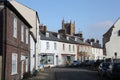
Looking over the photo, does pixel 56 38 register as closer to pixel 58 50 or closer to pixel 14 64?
pixel 58 50

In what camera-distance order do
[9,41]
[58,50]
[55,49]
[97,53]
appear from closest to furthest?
[9,41] < [55,49] < [58,50] < [97,53]

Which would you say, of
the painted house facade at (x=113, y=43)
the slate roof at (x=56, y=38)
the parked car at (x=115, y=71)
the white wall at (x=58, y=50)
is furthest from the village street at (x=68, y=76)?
the slate roof at (x=56, y=38)

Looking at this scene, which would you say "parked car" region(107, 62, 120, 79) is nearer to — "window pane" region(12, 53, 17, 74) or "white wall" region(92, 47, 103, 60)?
"window pane" region(12, 53, 17, 74)

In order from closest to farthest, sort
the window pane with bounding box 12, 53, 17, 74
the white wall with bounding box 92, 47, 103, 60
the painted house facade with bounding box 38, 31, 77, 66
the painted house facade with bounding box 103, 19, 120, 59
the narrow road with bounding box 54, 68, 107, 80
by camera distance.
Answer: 1. the window pane with bounding box 12, 53, 17, 74
2. the narrow road with bounding box 54, 68, 107, 80
3. the painted house facade with bounding box 103, 19, 120, 59
4. the painted house facade with bounding box 38, 31, 77, 66
5. the white wall with bounding box 92, 47, 103, 60

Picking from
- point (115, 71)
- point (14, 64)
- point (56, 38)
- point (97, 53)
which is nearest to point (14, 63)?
point (14, 64)

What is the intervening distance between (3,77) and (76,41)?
239 feet

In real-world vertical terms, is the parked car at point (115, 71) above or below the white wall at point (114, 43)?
below

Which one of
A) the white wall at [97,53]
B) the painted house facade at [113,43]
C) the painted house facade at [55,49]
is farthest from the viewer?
the white wall at [97,53]

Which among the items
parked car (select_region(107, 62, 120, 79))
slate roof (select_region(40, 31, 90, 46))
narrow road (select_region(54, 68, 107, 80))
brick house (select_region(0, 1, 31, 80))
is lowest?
narrow road (select_region(54, 68, 107, 80))

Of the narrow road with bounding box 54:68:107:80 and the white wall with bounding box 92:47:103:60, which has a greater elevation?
the white wall with bounding box 92:47:103:60

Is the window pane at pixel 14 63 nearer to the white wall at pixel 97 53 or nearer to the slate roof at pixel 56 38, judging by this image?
the slate roof at pixel 56 38

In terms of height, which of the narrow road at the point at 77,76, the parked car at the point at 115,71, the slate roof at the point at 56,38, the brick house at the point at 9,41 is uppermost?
the slate roof at the point at 56,38

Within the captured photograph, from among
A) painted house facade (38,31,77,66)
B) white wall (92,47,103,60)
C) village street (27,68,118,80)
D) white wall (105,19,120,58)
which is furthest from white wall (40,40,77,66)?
village street (27,68,118,80)

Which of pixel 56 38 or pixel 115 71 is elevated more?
pixel 56 38
